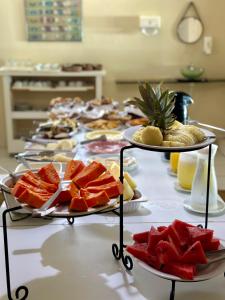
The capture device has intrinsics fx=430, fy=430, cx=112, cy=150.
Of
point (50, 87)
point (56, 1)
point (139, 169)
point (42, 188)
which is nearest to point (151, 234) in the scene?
point (42, 188)

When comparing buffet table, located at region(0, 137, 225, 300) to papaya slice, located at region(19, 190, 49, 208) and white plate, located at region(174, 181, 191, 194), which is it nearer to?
white plate, located at region(174, 181, 191, 194)

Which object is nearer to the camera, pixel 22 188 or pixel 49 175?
pixel 22 188

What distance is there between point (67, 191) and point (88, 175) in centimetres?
11

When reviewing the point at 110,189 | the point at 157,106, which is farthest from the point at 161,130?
the point at 110,189

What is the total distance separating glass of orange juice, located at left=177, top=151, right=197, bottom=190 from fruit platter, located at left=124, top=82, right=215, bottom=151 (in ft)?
1.62

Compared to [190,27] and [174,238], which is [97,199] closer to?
[174,238]

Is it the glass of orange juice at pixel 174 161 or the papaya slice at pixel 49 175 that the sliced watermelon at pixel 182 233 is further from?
the glass of orange juice at pixel 174 161

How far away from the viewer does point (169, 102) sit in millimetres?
1115

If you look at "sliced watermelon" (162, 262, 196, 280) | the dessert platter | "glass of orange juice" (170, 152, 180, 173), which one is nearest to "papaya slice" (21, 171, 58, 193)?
"sliced watermelon" (162, 262, 196, 280)

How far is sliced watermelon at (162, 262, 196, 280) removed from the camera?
0.94 meters

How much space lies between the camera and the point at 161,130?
110 centimetres

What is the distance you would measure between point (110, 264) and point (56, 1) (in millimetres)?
3847

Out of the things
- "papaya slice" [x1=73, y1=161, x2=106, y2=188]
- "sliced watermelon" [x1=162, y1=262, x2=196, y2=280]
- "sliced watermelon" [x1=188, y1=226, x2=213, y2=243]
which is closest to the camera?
"sliced watermelon" [x1=162, y1=262, x2=196, y2=280]

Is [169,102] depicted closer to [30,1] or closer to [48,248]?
[48,248]
